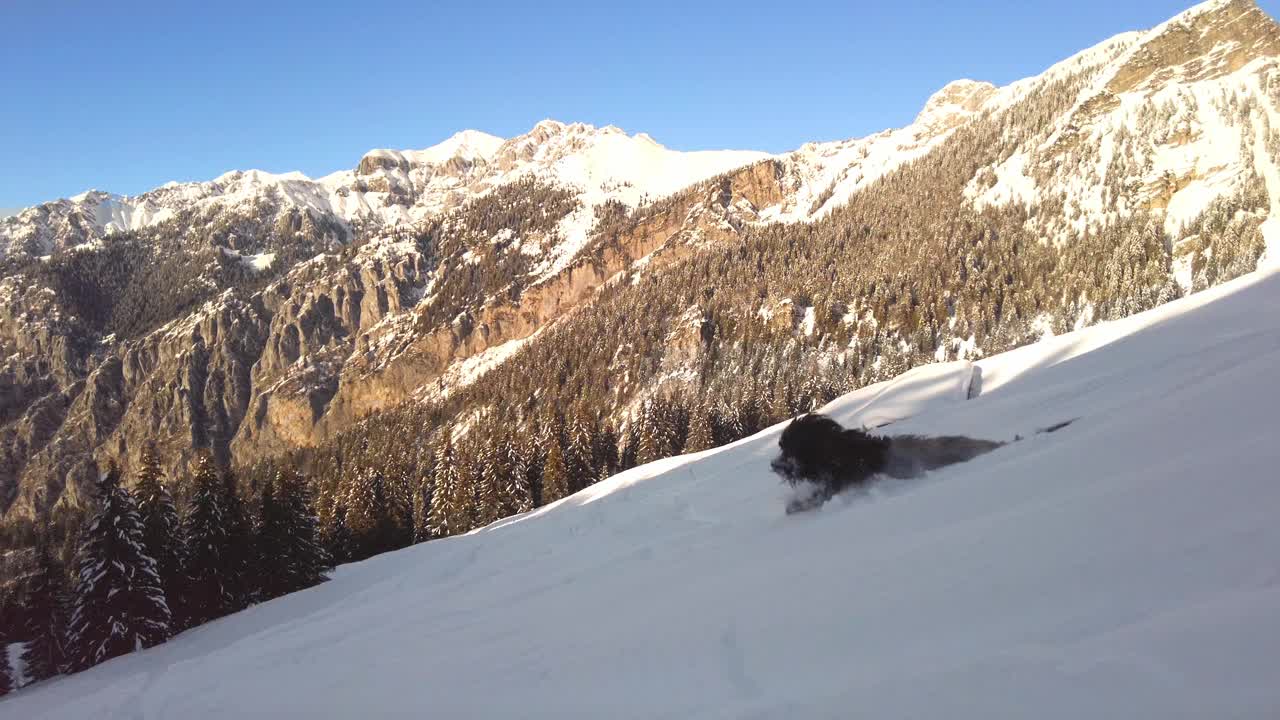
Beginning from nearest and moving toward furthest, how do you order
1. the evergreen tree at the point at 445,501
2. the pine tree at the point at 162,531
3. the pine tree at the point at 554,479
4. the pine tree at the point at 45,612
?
1. the pine tree at the point at 162,531
2. the pine tree at the point at 45,612
3. the evergreen tree at the point at 445,501
4. the pine tree at the point at 554,479

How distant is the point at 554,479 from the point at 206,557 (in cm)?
2278

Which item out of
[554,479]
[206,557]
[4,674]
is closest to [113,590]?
[206,557]

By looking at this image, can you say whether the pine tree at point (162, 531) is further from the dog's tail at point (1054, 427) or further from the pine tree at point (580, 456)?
the dog's tail at point (1054, 427)

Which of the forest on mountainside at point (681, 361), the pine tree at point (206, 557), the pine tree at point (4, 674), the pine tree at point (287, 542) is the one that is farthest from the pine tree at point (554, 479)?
the pine tree at point (4, 674)

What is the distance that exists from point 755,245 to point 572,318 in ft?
169

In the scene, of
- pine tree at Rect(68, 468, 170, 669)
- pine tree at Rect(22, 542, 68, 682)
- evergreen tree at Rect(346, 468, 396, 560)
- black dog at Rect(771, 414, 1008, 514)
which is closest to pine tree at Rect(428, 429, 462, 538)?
evergreen tree at Rect(346, 468, 396, 560)

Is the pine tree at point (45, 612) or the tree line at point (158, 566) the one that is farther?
the pine tree at point (45, 612)

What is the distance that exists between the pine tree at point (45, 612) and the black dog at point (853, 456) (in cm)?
3601

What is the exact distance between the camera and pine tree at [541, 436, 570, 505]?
4422cm

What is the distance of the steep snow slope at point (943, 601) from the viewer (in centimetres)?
260

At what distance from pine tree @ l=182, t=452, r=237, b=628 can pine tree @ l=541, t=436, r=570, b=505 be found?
21737 millimetres

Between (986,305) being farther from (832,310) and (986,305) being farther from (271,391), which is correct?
(271,391)

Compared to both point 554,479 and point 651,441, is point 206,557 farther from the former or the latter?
point 651,441

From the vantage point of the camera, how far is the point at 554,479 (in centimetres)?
4444
